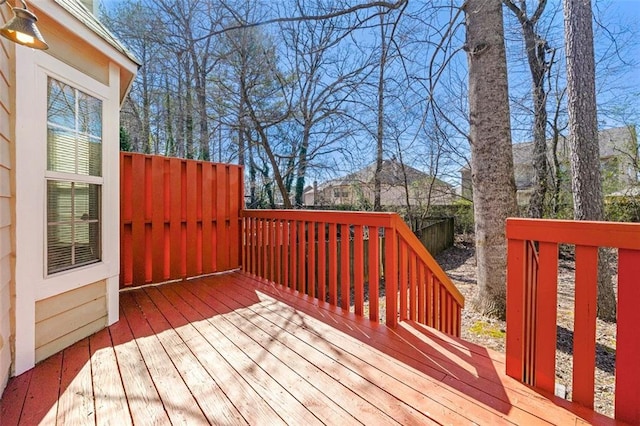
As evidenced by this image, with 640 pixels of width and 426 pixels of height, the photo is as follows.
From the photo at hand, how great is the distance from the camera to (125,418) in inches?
53.9

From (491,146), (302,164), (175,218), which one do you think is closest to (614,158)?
(491,146)

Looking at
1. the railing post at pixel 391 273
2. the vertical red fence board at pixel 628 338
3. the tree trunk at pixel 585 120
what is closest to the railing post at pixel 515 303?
the vertical red fence board at pixel 628 338

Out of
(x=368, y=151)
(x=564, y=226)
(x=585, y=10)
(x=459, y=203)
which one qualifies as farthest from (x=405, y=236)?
(x=459, y=203)

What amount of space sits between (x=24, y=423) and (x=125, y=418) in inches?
17.1

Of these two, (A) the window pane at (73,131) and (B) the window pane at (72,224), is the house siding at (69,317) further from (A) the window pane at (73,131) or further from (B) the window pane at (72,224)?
(A) the window pane at (73,131)

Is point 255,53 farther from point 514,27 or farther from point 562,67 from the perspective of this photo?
point 562,67

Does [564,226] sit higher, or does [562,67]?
[562,67]

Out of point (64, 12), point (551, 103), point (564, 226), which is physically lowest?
point (564, 226)

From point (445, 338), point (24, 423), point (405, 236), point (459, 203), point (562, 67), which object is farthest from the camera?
point (459, 203)

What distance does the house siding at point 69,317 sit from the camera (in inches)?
73.4

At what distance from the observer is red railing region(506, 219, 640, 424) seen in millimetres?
1272

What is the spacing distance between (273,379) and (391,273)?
1139 millimetres

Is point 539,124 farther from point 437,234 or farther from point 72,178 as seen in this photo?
point 72,178

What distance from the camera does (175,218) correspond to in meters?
3.67
